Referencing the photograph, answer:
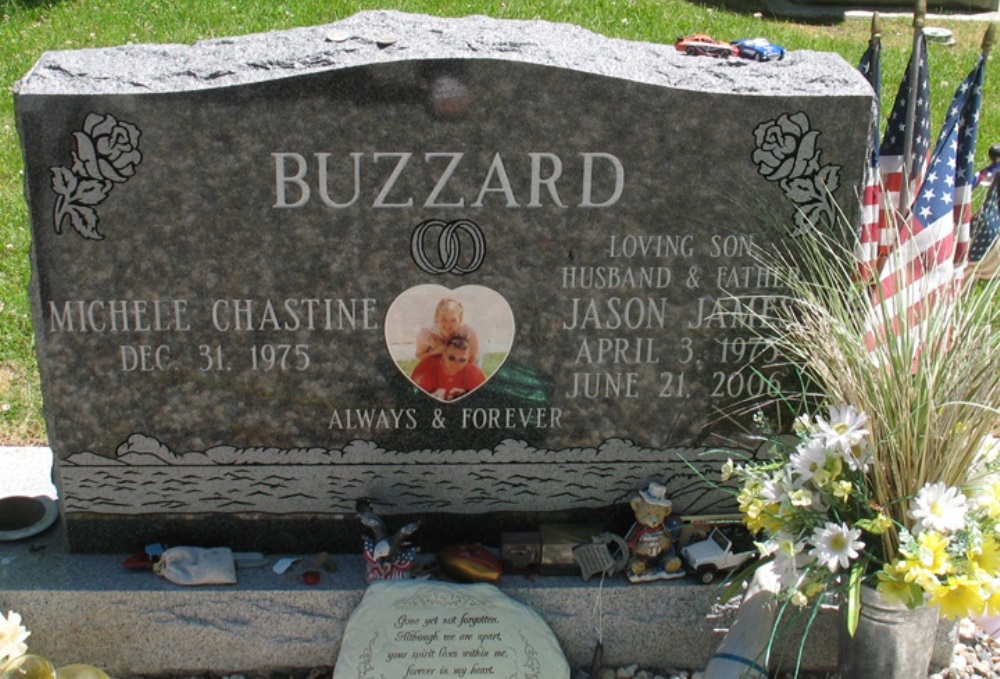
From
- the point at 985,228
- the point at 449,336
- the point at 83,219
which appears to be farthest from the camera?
the point at 985,228

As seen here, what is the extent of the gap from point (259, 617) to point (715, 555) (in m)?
1.54

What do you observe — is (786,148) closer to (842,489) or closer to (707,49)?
(707,49)

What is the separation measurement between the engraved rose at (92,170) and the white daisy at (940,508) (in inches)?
99.3

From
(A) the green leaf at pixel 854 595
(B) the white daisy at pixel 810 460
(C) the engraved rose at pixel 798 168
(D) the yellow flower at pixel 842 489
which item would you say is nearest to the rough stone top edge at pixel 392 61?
(C) the engraved rose at pixel 798 168

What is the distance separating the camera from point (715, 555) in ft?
13.6

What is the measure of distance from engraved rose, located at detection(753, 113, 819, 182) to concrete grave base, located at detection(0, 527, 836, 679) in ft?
4.60

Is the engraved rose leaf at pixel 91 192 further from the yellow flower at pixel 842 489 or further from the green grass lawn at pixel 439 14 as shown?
the green grass lawn at pixel 439 14

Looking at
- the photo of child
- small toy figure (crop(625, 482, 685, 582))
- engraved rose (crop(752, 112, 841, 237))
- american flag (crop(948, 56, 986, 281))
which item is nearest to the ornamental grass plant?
engraved rose (crop(752, 112, 841, 237))

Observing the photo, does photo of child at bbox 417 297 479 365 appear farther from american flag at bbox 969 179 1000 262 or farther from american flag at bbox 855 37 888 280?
american flag at bbox 969 179 1000 262

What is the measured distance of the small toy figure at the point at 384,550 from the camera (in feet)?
13.4

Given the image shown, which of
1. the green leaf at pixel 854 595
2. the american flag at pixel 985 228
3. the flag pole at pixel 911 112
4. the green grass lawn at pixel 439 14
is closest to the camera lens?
the green leaf at pixel 854 595

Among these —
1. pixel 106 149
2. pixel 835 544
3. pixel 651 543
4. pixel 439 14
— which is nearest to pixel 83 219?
pixel 106 149

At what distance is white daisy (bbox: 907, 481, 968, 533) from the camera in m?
3.32

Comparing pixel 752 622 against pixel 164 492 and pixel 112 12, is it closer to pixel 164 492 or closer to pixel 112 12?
pixel 164 492
